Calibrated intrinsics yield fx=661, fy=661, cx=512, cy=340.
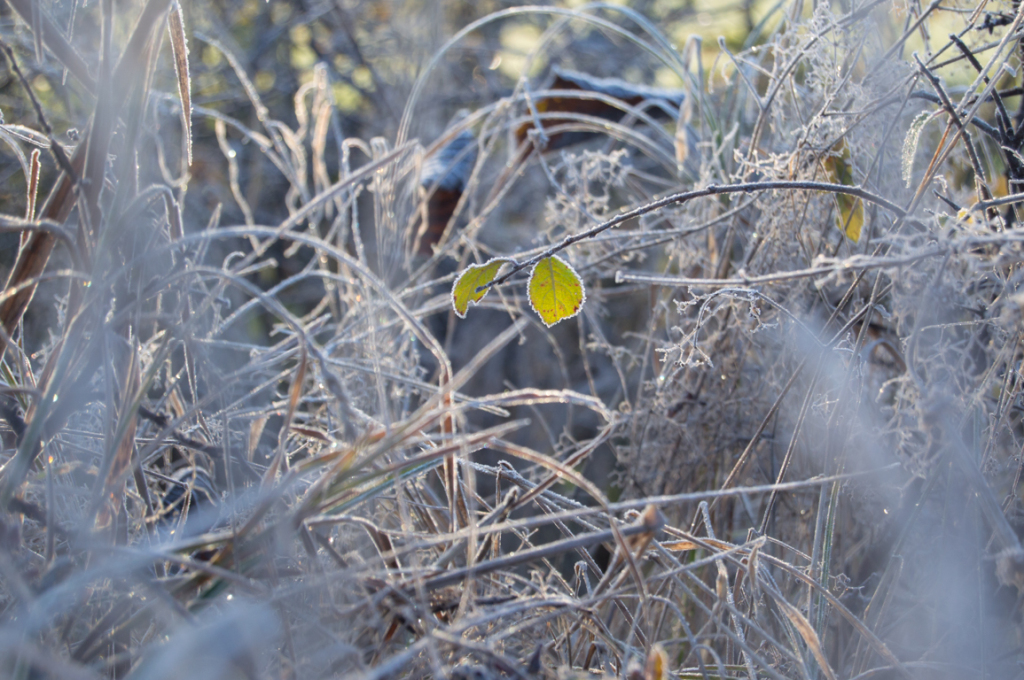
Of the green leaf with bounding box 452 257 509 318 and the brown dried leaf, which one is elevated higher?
the brown dried leaf

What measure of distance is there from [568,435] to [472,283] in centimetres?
31

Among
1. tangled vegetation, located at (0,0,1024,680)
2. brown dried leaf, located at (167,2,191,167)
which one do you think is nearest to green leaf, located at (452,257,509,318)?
tangled vegetation, located at (0,0,1024,680)

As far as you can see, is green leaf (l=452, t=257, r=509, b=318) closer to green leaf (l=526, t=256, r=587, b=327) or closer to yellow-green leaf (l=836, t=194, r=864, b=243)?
green leaf (l=526, t=256, r=587, b=327)

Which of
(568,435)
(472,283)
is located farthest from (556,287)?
(568,435)

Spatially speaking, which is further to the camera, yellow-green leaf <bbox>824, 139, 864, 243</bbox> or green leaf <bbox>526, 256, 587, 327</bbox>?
yellow-green leaf <bbox>824, 139, 864, 243</bbox>

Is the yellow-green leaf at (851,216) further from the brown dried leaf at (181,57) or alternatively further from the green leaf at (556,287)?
the brown dried leaf at (181,57)

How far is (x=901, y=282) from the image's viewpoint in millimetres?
648

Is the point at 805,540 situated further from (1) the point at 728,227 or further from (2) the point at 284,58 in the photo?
(2) the point at 284,58

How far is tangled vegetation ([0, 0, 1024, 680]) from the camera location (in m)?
0.42

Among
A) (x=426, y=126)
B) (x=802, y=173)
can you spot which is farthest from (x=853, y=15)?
(x=426, y=126)

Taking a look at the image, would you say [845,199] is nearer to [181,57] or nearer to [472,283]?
[472,283]

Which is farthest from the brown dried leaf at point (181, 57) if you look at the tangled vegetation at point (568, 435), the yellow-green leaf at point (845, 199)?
the yellow-green leaf at point (845, 199)

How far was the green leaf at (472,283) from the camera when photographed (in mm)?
575

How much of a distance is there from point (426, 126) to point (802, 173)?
1298mm
